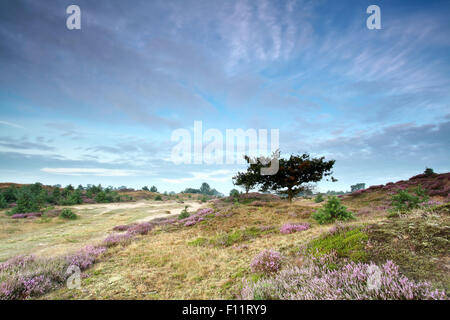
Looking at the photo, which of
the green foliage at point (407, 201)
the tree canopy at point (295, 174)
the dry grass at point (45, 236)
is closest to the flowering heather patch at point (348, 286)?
the dry grass at point (45, 236)

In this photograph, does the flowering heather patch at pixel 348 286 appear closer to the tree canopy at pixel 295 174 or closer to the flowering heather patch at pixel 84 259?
the flowering heather patch at pixel 84 259

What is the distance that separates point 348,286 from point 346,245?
6.10 feet

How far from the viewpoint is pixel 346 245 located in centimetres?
439

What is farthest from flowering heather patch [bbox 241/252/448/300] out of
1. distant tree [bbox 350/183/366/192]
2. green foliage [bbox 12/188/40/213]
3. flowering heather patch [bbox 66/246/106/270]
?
distant tree [bbox 350/183/366/192]

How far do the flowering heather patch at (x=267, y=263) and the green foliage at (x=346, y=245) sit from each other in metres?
0.96

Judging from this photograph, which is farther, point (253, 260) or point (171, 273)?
point (171, 273)

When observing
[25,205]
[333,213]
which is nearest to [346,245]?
[333,213]

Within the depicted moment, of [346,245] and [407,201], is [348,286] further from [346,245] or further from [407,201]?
[407,201]

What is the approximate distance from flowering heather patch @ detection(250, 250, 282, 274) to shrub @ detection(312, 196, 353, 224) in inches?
239

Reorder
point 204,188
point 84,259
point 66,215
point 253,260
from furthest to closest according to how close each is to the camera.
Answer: point 204,188 → point 66,215 → point 84,259 → point 253,260

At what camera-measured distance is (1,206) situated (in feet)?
100
